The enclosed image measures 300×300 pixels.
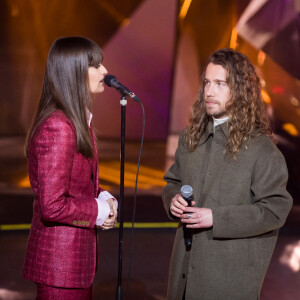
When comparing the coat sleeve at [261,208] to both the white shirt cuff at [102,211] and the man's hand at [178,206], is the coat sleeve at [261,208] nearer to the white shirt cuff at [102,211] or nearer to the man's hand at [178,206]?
the man's hand at [178,206]

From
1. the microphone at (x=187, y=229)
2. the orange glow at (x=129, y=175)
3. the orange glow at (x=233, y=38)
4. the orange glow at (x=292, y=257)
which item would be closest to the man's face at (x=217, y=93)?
the microphone at (x=187, y=229)

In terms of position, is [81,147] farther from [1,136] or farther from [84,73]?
[1,136]

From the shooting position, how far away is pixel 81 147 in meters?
1.82

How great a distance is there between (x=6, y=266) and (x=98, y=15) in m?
3.25

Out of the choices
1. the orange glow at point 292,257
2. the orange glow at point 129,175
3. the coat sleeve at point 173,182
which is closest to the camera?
the coat sleeve at point 173,182

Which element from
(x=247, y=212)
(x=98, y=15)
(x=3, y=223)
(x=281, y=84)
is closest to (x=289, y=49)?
(x=281, y=84)

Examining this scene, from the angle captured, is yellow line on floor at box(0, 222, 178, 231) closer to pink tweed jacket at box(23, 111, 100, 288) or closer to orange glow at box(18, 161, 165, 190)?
orange glow at box(18, 161, 165, 190)

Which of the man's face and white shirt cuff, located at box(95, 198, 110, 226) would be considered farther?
the man's face

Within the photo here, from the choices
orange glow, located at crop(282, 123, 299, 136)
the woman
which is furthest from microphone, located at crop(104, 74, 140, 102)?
orange glow, located at crop(282, 123, 299, 136)

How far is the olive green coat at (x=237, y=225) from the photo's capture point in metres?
1.93

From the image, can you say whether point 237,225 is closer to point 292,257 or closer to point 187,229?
point 187,229

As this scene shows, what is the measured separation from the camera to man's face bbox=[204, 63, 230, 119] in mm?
2074

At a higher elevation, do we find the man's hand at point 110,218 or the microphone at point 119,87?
the microphone at point 119,87

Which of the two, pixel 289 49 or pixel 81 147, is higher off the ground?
pixel 81 147
